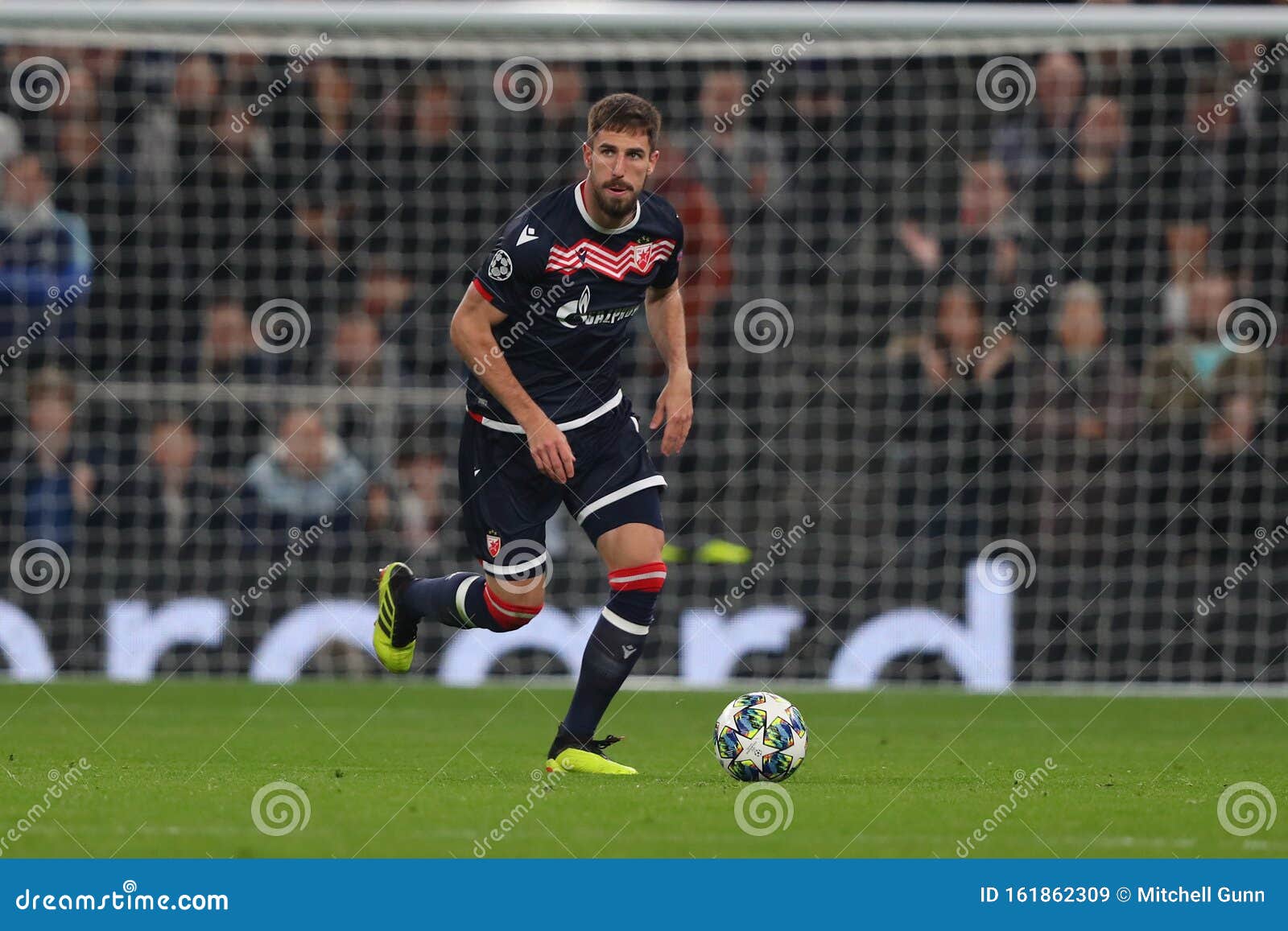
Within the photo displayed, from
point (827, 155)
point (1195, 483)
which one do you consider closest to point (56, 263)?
point (827, 155)

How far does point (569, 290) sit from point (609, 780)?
182 cm

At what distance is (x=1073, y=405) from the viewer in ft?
39.5

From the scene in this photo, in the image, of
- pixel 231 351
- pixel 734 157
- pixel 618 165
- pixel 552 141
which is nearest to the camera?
pixel 618 165

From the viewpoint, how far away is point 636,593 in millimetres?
6848

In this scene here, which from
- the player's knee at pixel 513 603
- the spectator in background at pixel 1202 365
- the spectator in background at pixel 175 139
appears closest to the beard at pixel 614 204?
the player's knee at pixel 513 603

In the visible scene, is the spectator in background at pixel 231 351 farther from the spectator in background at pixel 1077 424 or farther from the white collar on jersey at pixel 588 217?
the white collar on jersey at pixel 588 217

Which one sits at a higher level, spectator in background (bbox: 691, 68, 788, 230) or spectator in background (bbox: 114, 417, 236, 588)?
spectator in background (bbox: 691, 68, 788, 230)

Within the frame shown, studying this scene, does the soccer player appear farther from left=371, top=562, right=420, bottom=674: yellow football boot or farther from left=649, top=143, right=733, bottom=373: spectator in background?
left=649, top=143, right=733, bottom=373: spectator in background

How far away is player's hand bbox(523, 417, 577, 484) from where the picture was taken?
21.9ft

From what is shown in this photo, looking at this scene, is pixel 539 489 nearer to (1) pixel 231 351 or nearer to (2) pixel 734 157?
(1) pixel 231 351

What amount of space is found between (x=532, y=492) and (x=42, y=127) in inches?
303

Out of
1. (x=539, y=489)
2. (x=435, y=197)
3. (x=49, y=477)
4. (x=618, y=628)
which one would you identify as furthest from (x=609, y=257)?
(x=435, y=197)

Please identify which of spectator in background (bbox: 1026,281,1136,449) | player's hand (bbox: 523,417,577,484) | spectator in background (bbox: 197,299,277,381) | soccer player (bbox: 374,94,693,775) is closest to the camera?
player's hand (bbox: 523,417,577,484)

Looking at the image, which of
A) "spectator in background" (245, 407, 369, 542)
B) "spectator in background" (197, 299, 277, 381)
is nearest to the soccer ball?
"spectator in background" (245, 407, 369, 542)
